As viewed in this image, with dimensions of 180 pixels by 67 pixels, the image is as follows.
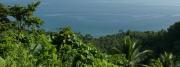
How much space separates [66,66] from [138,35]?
72.8 m

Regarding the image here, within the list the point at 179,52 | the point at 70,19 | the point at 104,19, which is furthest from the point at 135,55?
the point at 104,19

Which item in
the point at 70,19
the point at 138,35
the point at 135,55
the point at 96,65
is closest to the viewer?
the point at 96,65

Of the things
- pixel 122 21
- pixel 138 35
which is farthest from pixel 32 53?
pixel 122 21

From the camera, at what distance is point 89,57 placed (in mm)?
11555

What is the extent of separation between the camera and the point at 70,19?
174250mm

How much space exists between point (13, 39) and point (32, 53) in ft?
3.78

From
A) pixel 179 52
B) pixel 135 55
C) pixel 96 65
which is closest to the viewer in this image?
pixel 96 65

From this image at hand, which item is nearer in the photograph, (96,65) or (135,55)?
(96,65)

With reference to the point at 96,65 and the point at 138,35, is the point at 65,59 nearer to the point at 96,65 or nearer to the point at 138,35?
the point at 96,65

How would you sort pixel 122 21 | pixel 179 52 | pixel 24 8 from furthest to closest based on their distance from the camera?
pixel 122 21 → pixel 179 52 → pixel 24 8

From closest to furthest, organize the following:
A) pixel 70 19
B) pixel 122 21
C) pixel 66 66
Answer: pixel 66 66 < pixel 70 19 < pixel 122 21

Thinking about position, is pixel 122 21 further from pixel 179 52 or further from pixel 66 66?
pixel 66 66

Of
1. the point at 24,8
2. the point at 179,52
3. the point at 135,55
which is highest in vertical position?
the point at 24,8

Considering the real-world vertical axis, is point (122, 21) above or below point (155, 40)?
below
